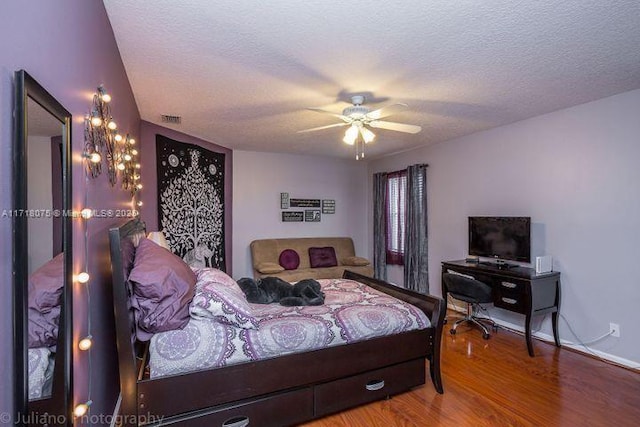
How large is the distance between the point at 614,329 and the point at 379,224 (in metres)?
3.37

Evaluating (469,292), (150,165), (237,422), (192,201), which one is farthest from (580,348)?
(150,165)

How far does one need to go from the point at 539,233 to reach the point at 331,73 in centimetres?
287

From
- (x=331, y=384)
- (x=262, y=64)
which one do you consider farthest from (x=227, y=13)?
(x=331, y=384)

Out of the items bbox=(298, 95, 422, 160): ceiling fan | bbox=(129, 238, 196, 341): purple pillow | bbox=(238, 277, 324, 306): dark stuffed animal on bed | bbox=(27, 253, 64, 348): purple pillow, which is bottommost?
bbox=(238, 277, 324, 306): dark stuffed animal on bed

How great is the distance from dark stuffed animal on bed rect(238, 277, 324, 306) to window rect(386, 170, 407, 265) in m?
2.95

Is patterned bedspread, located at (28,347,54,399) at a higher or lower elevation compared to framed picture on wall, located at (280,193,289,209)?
lower

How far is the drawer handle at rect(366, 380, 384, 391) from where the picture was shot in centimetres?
223

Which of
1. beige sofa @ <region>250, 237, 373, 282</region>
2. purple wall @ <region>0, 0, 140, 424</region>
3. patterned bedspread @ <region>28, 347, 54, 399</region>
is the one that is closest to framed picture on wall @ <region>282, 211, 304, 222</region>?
beige sofa @ <region>250, 237, 373, 282</region>

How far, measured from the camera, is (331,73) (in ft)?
7.98

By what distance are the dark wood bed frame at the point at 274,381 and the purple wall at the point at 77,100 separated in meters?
0.15

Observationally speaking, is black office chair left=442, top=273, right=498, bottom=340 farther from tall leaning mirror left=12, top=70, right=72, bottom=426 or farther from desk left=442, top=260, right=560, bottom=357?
tall leaning mirror left=12, top=70, right=72, bottom=426

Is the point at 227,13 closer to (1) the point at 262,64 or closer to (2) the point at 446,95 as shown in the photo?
(1) the point at 262,64

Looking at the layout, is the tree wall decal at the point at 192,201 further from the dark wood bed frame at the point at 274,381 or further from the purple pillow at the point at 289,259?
the dark wood bed frame at the point at 274,381

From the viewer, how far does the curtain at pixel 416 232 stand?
4.88 meters
